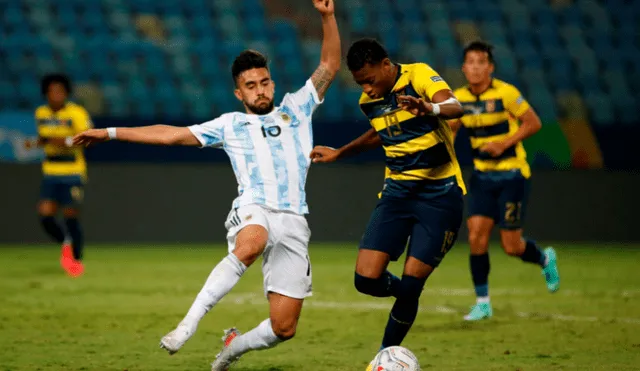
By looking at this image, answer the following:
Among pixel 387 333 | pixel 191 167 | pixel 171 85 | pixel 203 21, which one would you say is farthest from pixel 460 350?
pixel 203 21

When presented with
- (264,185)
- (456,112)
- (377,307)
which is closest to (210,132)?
(264,185)

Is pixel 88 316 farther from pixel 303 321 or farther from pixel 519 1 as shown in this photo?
pixel 519 1

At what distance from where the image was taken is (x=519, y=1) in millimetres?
18656

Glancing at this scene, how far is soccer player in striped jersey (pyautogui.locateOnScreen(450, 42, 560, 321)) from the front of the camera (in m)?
8.38

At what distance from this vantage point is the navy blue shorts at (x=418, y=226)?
20.1 feet

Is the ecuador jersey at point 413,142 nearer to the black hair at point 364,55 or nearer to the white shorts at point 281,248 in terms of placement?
Result: the black hair at point 364,55

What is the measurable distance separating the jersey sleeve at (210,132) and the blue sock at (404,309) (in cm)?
135

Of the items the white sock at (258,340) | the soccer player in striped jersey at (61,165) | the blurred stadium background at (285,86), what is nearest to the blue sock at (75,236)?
the soccer player in striped jersey at (61,165)

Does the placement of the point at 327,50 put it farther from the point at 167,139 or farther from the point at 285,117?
the point at 167,139

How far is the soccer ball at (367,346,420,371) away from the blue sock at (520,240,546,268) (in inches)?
152

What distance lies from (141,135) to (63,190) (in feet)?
22.0

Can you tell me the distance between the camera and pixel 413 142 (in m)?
6.17

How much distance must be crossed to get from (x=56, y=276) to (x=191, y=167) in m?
4.06

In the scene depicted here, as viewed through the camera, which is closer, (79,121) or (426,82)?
(426,82)
